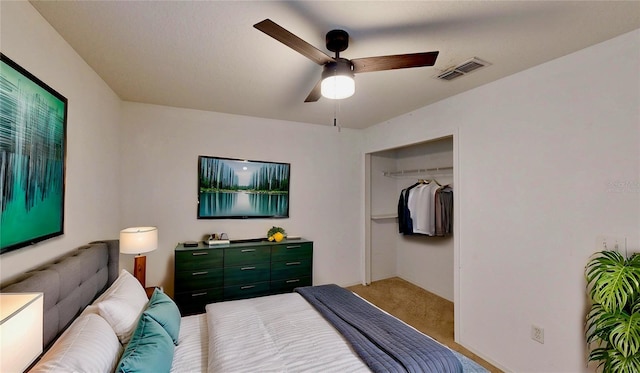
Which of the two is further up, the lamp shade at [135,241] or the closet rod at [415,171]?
the closet rod at [415,171]

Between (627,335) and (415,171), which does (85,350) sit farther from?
(415,171)

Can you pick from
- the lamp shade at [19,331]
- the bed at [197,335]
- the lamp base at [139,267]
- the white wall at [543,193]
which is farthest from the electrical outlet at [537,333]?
the lamp base at [139,267]

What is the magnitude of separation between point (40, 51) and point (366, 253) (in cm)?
407

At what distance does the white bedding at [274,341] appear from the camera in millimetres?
1412

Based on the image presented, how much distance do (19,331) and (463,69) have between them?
2.86 meters

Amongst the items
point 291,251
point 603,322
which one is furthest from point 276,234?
point 603,322

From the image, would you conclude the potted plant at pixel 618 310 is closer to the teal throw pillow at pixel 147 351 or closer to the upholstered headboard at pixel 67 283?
the teal throw pillow at pixel 147 351

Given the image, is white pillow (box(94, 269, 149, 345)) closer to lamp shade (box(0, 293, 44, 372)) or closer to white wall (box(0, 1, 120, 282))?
white wall (box(0, 1, 120, 282))

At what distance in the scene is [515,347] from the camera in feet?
7.25

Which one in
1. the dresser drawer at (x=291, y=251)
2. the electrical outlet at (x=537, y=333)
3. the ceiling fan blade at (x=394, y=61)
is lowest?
the electrical outlet at (x=537, y=333)

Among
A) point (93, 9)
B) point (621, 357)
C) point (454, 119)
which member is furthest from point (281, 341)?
point (454, 119)

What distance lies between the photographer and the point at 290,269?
3420 mm

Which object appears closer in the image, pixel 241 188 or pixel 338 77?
pixel 338 77

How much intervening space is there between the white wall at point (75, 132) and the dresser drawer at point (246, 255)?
1.17m
